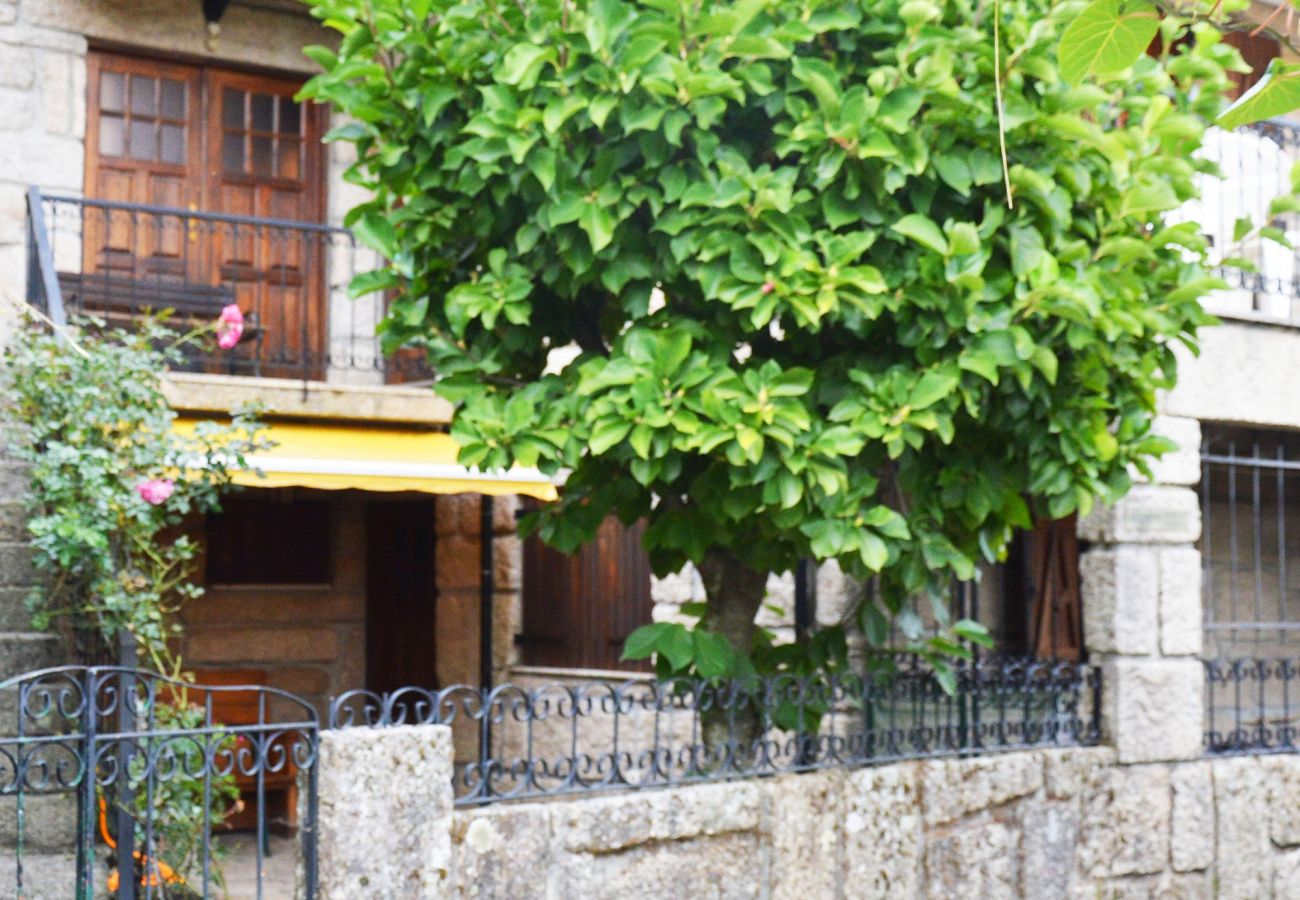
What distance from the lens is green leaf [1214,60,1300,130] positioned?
225 centimetres

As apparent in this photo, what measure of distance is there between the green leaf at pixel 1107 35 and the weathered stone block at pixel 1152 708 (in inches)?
246

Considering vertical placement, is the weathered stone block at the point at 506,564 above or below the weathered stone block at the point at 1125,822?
above


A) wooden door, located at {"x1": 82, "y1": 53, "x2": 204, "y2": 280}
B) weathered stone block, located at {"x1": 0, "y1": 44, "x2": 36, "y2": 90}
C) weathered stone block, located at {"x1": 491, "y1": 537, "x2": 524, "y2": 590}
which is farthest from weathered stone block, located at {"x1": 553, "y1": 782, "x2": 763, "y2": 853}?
weathered stone block, located at {"x1": 0, "y1": 44, "x2": 36, "y2": 90}

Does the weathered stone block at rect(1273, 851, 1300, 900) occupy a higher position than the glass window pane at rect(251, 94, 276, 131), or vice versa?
the glass window pane at rect(251, 94, 276, 131)

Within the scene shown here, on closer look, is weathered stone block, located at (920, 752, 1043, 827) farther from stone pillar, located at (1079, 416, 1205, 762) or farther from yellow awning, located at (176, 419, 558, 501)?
yellow awning, located at (176, 419, 558, 501)

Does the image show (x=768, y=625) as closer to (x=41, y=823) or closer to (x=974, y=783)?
(x=974, y=783)

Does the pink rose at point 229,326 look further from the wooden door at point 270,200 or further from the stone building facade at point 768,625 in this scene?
the wooden door at point 270,200

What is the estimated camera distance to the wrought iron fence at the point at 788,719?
225 inches

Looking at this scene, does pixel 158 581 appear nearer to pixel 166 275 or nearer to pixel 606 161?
pixel 606 161

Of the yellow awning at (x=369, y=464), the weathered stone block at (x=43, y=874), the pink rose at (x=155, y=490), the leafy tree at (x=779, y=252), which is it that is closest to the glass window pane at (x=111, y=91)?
the yellow awning at (x=369, y=464)

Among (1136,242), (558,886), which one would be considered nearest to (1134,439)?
(1136,242)

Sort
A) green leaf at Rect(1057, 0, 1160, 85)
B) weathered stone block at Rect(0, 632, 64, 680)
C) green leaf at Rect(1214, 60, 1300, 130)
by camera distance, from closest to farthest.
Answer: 1. green leaf at Rect(1057, 0, 1160, 85)
2. green leaf at Rect(1214, 60, 1300, 130)
3. weathered stone block at Rect(0, 632, 64, 680)

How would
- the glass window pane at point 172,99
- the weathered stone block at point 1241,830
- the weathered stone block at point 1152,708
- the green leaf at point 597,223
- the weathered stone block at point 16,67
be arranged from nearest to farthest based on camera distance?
the green leaf at point 597,223, the weathered stone block at point 1152,708, the weathered stone block at point 1241,830, the weathered stone block at point 16,67, the glass window pane at point 172,99

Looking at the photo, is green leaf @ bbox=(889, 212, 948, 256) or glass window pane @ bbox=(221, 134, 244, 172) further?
glass window pane @ bbox=(221, 134, 244, 172)
